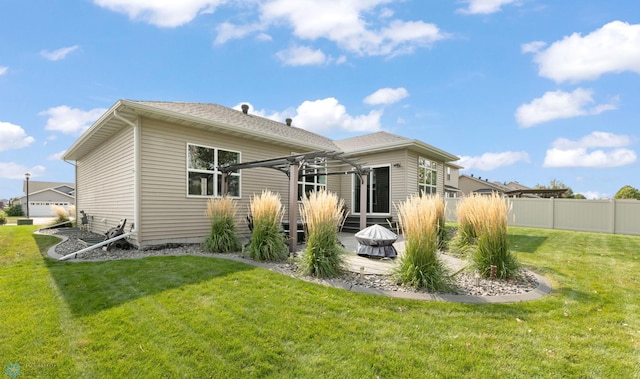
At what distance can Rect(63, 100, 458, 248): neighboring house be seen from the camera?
6.40m

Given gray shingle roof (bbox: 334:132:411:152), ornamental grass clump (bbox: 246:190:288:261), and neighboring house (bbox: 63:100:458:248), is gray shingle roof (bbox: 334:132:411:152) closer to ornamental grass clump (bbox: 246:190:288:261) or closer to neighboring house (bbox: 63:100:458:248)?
neighboring house (bbox: 63:100:458:248)

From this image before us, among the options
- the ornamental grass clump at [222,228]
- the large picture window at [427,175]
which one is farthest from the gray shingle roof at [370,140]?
the ornamental grass clump at [222,228]

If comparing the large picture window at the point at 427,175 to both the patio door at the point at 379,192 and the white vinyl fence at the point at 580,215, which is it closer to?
the white vinyl fence at the point at 580,215

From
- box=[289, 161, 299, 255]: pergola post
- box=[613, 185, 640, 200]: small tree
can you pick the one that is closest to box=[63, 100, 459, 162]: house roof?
box=[289, 161, 299, 255]: pergola post

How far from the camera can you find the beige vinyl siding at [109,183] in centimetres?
694

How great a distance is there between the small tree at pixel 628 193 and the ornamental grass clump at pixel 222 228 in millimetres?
32776

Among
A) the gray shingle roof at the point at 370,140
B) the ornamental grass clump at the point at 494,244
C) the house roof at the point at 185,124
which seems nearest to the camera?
the ornamental grass clump at the point at 494,244

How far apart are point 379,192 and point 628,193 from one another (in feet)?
92.1

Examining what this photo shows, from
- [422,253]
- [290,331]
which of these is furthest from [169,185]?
[422,253]

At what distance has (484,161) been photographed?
808 inches

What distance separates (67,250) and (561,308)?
8.65 m

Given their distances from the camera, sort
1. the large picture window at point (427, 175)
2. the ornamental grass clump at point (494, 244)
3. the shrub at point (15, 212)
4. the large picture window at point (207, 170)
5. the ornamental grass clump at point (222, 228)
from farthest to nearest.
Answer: the shrub at point (15, 212) → the large picture window at point (427, 175) → the large picture window at point (207, 170) → the ornamental grass clump at point (222, 228) → the ornamental grass clump at point (494, 244)

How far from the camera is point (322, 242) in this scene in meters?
4.11

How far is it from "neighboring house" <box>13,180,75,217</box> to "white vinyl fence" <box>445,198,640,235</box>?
3617cm
